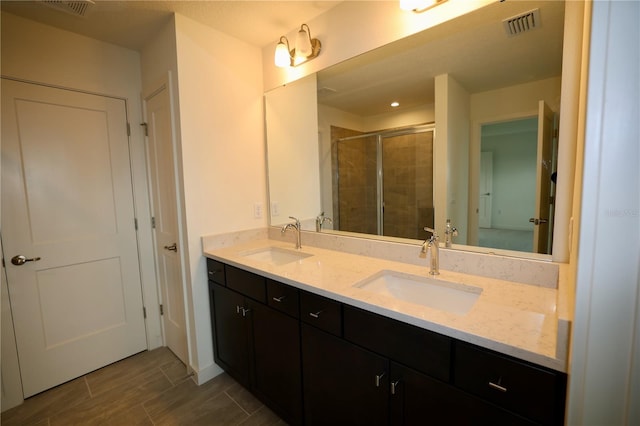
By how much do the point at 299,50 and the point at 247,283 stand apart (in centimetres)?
152

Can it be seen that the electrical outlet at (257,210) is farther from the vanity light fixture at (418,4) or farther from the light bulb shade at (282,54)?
the vanity light fixture at (418,4)

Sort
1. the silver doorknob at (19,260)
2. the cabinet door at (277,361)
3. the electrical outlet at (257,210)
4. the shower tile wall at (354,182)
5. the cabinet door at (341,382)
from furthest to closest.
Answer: the electrical outlet at (257,210)
the shower tile wall at (354,182)
the silver doorknob at (19,260)
the cabinet door at (277,361)
the cabinet door at (341,382)

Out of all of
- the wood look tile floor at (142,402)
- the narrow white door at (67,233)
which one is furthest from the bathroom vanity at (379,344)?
the narrow white door at (67,233)

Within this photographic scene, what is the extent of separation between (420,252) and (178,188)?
5.15ft

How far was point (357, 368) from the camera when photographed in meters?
1.17

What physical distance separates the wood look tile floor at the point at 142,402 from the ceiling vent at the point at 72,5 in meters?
2.42

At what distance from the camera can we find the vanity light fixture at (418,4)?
1320 mm

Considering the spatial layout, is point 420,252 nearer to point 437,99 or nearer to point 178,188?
point 437,99

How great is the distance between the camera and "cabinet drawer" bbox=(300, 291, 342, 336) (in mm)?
1219

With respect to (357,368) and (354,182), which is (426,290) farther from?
(354,182)

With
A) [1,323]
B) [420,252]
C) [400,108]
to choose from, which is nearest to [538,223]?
[420,252]

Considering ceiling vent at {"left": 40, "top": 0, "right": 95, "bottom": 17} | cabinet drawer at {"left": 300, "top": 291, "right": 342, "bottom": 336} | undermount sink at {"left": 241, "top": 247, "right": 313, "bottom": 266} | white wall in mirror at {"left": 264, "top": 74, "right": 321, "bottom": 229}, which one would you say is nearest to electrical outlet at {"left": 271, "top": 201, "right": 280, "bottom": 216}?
white wall in mirror at {"left": 264, "top": 74, "right": 321, "bottom": 229}

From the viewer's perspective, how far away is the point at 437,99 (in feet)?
5.15

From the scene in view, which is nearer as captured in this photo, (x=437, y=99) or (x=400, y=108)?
(x=437, y=99)
